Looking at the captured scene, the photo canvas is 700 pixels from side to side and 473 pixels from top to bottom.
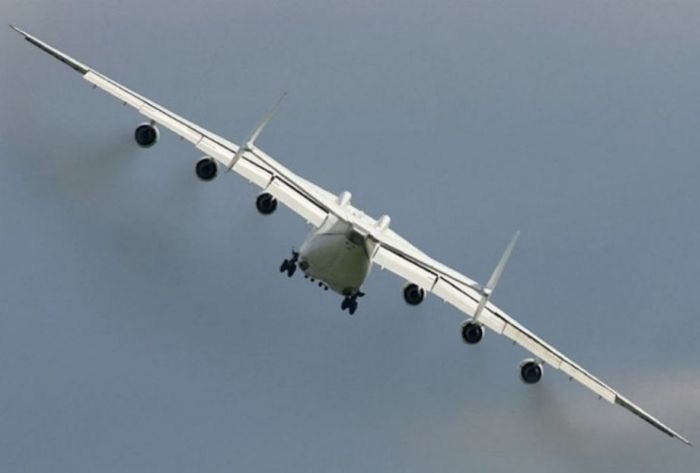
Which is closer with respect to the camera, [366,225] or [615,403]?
[366,225]

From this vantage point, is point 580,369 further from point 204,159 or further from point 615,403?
point 204,159

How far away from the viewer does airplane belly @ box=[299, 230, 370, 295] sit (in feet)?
315

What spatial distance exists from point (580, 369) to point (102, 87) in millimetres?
24699

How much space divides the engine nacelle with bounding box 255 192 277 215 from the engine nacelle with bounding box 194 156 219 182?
2288 mm

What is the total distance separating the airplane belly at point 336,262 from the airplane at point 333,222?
173 mm

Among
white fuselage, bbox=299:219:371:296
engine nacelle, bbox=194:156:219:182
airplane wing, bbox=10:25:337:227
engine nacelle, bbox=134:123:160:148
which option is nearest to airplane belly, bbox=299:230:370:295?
white fuselage, bbox=299:219:371:296

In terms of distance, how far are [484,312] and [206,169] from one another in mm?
13902

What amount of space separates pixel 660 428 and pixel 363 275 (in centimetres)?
1632

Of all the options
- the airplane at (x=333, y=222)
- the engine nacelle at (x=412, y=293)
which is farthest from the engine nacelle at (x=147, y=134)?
the engine nacelle at (x=412, y=293)

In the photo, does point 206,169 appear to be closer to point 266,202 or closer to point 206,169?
point 206,169

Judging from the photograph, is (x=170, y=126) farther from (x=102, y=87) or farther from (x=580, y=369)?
(x=580, y=369)

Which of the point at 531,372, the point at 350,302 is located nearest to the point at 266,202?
the point at 350,302

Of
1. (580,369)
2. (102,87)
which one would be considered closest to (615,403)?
(580,369)

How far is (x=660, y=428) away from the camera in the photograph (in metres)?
104
